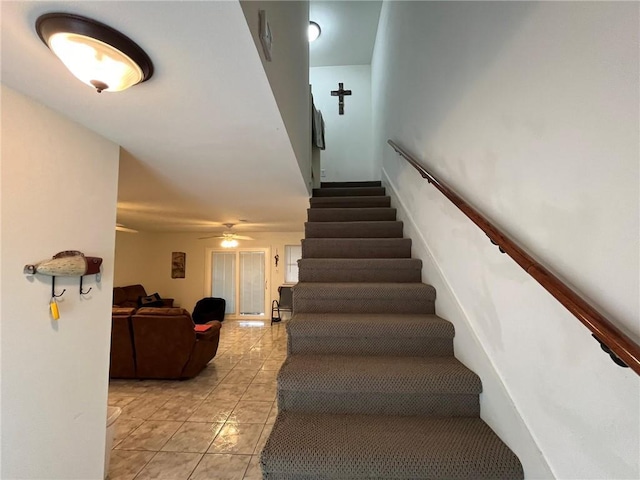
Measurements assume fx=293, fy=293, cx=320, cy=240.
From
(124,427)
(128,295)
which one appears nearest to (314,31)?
(124,427)

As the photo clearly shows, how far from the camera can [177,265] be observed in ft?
24.3

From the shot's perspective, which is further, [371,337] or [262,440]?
[262,440]

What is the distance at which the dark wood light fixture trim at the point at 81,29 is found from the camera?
2.51ft

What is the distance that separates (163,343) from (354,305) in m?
2.69

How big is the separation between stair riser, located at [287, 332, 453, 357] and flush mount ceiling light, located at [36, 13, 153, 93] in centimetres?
143

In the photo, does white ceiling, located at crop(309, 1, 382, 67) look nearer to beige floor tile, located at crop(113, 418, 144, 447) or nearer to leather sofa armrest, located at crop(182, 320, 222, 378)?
leather sofa armrest, located at crop(182, 320, 222, 378)

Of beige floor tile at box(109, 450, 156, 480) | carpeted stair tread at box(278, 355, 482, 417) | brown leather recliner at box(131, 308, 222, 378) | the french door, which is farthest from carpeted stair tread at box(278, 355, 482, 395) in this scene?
the french door

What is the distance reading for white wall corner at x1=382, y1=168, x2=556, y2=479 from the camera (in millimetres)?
1036

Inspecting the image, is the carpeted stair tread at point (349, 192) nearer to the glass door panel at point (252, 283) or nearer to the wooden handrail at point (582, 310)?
the wooden handrail at point (582, 310)

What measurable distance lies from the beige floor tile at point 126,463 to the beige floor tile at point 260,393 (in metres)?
1.01

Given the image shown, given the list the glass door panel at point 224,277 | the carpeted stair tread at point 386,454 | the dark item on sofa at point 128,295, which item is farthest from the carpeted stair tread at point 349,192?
the dark item on sofa at point 128,295

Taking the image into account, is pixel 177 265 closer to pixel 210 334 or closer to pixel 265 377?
pixel 210 334

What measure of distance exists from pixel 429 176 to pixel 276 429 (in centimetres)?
155

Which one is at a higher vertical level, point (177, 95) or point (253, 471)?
point (177, 95)
